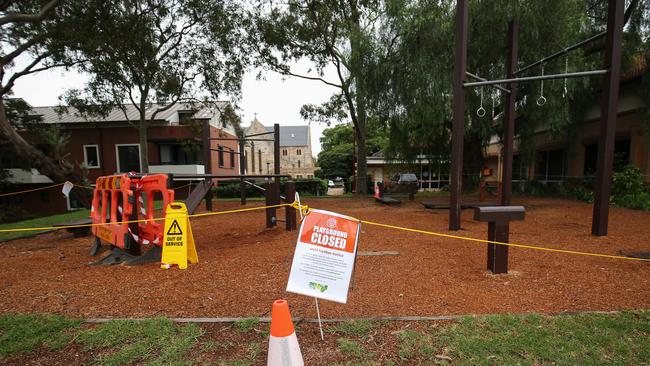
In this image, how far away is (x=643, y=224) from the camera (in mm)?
7730

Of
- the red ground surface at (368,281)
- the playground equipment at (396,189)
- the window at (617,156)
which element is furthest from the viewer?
the playground equipment at (396,189)

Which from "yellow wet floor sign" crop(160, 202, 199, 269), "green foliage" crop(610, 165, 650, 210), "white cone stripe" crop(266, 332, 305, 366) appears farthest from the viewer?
"green foliage" crop(610, 165, 650, 210)

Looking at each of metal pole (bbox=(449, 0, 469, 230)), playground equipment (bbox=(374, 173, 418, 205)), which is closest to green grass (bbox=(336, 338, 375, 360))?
metal pole (bbox=(449, 0, 469, 230))

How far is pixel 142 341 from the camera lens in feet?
8.97

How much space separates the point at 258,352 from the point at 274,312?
0.50 metres

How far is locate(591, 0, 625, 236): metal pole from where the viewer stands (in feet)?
20.4

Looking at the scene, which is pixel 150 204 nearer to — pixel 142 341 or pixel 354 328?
pixel 142 341

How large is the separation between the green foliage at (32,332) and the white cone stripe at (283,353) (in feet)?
6.22

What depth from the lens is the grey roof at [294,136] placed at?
69688 mm

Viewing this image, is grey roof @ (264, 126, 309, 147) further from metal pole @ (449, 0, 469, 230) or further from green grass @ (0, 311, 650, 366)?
green grass @ (0, 311, 650, 366)

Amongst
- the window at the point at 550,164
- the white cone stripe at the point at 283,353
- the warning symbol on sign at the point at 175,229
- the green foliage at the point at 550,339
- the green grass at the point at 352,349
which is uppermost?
the window at the point at 550,164

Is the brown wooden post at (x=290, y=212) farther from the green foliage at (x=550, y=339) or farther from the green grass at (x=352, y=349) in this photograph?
the green foliage at (x=550, y=339)

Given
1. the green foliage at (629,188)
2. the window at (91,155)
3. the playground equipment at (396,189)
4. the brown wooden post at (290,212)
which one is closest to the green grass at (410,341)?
the brown wooden post at (290,212)

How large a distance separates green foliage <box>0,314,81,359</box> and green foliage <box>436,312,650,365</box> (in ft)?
10.9
